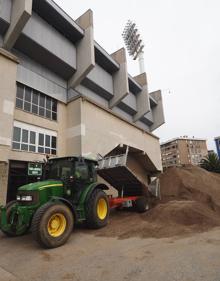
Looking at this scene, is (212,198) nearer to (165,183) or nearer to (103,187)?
(165,183)

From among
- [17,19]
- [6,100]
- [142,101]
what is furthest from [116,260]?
Answer: [142,101]

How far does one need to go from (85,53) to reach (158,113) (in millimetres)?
19616

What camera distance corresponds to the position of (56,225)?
19.9 feet

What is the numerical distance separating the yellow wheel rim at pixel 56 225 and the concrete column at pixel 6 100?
26.2 ft

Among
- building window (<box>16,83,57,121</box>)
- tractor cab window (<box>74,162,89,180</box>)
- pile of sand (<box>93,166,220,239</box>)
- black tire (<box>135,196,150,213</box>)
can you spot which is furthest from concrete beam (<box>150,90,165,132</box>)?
tractor cab window (<box>74,162,89,180</box>)

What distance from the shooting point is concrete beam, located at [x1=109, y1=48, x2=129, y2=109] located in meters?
24.0

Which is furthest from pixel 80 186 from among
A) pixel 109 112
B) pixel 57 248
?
pixel 109 112

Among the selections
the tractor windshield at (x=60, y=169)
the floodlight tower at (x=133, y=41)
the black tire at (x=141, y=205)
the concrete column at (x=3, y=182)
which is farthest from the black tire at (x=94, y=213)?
the floodlight tower at (x=133, y=41)

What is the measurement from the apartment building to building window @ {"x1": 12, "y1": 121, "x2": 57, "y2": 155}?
86.4m

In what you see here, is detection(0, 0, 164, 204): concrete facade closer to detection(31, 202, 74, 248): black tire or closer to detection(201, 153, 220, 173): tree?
detection(31, 202, 74, 248): black tire

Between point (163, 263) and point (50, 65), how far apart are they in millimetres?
18005

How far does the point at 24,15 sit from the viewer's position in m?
14.0

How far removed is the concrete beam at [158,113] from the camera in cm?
3488

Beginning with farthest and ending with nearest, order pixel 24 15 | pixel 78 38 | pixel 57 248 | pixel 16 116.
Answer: pixel 78 38 → pixel 16 116 → pixel 24 15 → pixel 57 248
